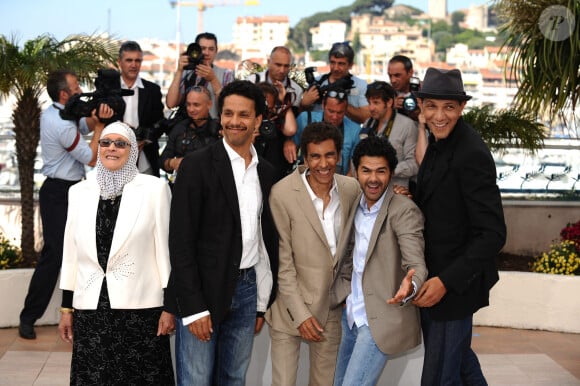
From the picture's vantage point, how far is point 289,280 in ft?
12.7

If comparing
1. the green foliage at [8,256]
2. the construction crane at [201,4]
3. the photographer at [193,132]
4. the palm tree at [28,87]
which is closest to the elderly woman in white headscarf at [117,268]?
the photographer at [193,132]

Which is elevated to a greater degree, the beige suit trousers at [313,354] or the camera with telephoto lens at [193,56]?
the camera with telephoto lens at [193,56]

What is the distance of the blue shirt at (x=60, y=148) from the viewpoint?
6121 mm

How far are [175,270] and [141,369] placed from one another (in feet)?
1.84

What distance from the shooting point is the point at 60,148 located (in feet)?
20.2

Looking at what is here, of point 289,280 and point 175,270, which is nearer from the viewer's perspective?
point 175,270

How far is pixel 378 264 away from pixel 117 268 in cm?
106

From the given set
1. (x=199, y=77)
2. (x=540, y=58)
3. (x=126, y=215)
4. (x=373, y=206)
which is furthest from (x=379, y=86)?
(x=126, y=215)

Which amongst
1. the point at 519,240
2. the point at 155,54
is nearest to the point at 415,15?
the point at 155,54

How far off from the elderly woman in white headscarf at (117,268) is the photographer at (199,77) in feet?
9.22

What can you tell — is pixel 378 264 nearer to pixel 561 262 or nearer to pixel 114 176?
pixel 114 176

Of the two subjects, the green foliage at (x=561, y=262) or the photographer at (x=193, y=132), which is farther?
the green foliage at (x=561, y=262)

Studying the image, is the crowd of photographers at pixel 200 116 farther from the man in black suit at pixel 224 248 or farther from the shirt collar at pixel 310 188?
the man in black suit at pixel 224 248

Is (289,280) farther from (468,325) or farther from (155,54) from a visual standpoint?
(155,54)
